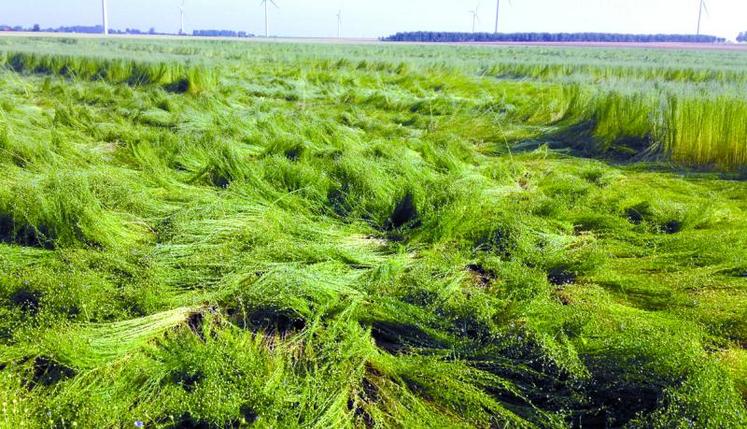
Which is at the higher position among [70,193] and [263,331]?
[70,193]

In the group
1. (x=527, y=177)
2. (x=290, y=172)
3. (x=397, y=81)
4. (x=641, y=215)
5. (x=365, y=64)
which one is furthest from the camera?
(x=365, y=64)

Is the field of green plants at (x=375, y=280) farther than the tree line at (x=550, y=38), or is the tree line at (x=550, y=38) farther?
the tree line at (x=550, y=38)

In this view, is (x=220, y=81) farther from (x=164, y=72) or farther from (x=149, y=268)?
(x=149, y=268)

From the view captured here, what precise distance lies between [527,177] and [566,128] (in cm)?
243

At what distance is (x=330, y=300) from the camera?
2.71 metres

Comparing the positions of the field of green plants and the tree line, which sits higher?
the tree line

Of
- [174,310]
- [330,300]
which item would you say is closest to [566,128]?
[330,300]

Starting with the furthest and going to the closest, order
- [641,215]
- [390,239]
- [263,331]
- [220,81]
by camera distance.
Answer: [220,81], [641,215], [390,239], [263,331]

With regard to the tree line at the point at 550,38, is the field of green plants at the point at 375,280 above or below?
below

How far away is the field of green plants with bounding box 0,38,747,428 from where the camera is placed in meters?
2.10

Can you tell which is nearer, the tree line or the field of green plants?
the field of green plants

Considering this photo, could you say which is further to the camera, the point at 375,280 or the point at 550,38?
the point at 550,38

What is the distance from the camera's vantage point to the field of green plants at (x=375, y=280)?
6.89ft

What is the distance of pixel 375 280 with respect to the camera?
3.02 meters
